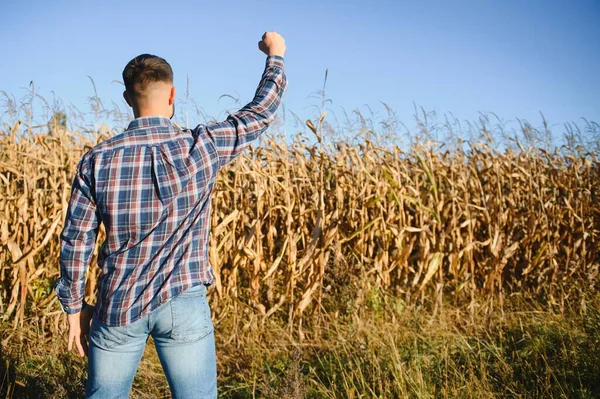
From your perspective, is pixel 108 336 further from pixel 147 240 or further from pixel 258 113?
pixel 258 113

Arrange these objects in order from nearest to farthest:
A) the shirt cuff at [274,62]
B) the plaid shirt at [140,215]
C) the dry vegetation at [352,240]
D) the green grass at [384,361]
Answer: the plaid shirt at [140,215] < the shirt cuff at [274,62] < the green grass at [384,361] < the dry vegetation at [352,240]

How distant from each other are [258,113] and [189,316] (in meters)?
0.83

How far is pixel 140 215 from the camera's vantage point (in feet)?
5.38

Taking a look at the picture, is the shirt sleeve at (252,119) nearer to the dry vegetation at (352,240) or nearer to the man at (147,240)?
the man at (147,240)

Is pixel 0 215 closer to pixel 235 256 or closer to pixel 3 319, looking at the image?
pixel 3 319

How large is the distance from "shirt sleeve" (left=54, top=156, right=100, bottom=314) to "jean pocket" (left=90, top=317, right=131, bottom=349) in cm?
16

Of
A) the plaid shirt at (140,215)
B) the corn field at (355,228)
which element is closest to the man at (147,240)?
the plaid shirt at (140,215)

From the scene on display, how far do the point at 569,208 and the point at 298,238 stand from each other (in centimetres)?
299

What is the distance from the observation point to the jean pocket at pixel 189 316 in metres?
1.69

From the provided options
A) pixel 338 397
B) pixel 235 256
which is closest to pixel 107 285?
pixel 338 397

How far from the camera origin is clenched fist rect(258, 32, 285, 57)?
205 centimetres

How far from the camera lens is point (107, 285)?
1704 mm

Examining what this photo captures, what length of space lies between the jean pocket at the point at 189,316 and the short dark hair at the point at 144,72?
0.76 meters

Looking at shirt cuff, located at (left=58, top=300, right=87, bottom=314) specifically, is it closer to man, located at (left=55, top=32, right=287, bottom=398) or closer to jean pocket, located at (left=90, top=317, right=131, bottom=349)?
man, located at (left=55, top=32, right=287, bottom=398)
